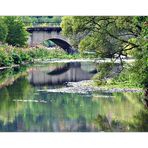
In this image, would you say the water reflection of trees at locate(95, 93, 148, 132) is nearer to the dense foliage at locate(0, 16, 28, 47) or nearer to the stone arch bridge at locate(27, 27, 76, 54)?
the stone arch bridge at locate(27, 27, 76, 54)

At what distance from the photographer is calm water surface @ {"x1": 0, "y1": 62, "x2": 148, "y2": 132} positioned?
32.7 ft

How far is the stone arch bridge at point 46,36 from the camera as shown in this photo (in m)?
18.0

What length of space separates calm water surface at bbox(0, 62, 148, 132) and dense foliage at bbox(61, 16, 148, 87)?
2.57 ft

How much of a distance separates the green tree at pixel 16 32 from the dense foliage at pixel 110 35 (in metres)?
6.61

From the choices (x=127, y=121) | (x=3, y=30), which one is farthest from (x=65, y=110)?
(x=3, y=30)

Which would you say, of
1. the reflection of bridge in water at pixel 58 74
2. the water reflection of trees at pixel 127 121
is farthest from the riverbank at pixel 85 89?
the water reflection of trees at pixel 127 121

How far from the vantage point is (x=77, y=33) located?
12711 mm

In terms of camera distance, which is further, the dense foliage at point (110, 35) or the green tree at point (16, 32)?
the green tree at point (16, 32)

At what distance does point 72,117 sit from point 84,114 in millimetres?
387

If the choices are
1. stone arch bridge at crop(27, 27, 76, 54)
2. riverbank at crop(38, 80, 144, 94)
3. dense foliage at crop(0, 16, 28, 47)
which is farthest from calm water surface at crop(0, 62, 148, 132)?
dense foliage at crop(0, 16, 28, 47)

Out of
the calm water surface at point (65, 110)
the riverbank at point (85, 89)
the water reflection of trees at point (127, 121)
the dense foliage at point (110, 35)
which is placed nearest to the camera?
the water reflection of trees at point (127, 121)

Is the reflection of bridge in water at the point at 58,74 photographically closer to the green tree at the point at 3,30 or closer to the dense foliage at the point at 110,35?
the green tree at the point at 3,30
